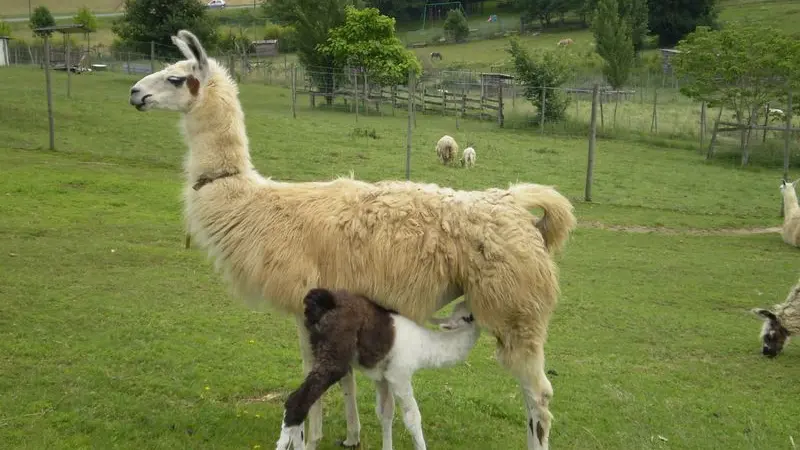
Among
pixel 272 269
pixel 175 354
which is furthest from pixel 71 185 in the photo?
pixel 272 269

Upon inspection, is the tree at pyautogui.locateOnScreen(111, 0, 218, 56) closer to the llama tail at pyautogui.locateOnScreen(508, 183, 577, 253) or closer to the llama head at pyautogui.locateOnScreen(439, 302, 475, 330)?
the llama tail at pyautogui.locateOnScreen(508, 183, 577, 253)

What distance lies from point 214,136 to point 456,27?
247 feet

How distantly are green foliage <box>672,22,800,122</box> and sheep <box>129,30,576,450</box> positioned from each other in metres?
26.6

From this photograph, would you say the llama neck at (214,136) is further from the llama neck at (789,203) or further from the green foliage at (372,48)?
the green foliage at (372,48)

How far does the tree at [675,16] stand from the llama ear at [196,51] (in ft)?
244

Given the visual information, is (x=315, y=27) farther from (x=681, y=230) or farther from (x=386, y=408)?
(x=386, y=408)

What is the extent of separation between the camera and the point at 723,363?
9.46 metres

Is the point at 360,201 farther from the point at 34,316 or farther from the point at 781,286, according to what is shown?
the point at 781,286

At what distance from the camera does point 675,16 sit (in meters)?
74.5

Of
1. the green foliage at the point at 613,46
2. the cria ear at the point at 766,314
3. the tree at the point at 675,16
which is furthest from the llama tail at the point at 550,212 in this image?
the tree at the point at 675,16

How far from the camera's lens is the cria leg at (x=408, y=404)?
531 cm

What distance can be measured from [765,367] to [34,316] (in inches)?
324

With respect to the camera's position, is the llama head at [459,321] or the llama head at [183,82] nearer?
the llama head at [459,321]

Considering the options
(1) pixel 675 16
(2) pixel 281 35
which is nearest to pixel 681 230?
(2) pixel 281 35
